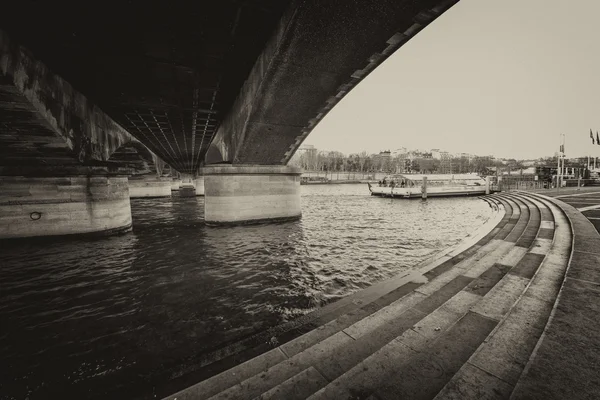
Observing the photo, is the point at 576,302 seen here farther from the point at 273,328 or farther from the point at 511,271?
the point at 273,328

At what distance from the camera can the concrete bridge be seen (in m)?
5.15

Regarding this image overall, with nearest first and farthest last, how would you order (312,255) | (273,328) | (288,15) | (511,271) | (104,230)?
(273,328)
(511,271)
(288,15)
(312,255)
(104,230)

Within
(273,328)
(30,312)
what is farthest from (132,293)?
(273,328)

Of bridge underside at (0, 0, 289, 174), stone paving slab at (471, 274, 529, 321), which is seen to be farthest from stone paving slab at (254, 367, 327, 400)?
bridge underside at (0, 0, 289, 174)

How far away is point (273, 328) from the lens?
3.84 m

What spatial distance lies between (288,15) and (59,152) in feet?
28.4

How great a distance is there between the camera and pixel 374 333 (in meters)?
3.06

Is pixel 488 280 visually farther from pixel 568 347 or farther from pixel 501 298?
pixel 568 347

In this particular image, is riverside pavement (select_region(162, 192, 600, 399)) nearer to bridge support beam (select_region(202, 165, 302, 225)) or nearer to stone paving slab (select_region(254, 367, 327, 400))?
stone paving slab (select_region(254, 367, 327, 400))

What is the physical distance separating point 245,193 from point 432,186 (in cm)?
2890

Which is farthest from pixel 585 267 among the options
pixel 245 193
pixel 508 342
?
pixel 245 193

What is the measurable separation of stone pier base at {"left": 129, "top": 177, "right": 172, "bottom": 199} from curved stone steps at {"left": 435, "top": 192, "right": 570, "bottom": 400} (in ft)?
118

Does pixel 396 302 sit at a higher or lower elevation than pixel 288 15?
lower

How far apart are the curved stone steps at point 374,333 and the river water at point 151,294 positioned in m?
1.26
